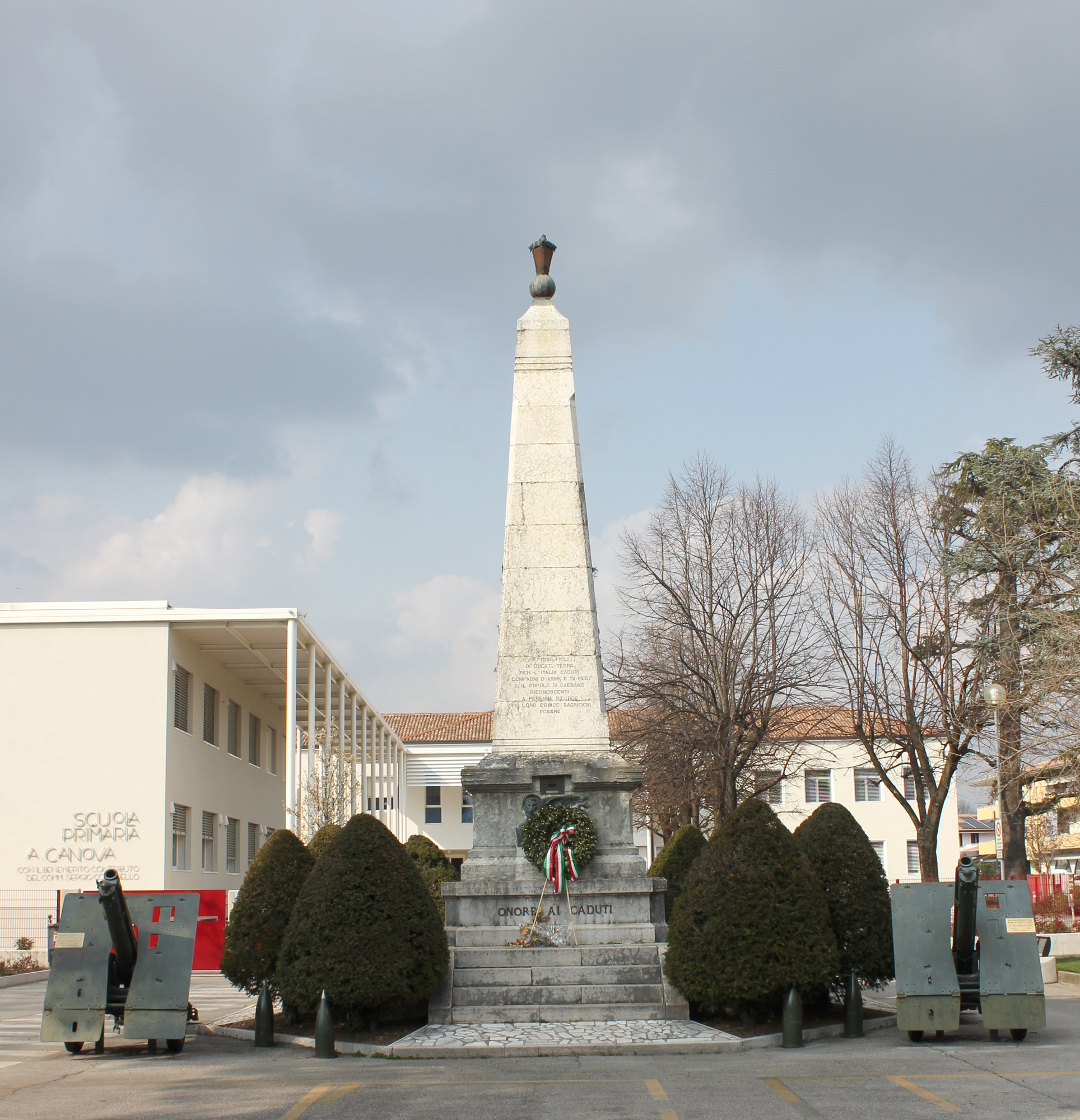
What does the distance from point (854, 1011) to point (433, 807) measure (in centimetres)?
5148

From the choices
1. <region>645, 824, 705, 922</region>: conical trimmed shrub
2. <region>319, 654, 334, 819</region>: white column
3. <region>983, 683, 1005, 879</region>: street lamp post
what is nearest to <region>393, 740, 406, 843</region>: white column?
<region>319, 654, 334, 819</region>: white column

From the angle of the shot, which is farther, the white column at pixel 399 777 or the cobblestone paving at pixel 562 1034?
the white column at pixel 399 777

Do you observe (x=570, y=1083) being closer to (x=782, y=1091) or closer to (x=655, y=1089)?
(x=655, y=1089)

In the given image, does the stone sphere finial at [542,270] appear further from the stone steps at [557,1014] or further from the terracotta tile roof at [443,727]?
the terracotta tile roof at [443,727]

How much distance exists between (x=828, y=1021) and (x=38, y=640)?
2062cm

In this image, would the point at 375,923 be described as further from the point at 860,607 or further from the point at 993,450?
the point at 993,450

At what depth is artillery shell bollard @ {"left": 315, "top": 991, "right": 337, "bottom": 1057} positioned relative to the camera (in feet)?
34.7

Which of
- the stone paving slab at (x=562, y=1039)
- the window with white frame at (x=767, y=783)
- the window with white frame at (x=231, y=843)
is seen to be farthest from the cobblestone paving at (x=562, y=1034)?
the window with white frame at (x=231, y=843)

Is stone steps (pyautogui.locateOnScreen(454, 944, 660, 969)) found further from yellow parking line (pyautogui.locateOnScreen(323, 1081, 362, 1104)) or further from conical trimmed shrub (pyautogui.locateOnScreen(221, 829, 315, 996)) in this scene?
yellow parking line (pyautogui.locateOnScreen(323, 1081, 362, 1104))

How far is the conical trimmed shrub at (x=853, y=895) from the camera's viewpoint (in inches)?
488

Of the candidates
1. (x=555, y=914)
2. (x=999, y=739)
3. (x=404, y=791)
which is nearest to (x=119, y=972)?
(x=555, y=914)

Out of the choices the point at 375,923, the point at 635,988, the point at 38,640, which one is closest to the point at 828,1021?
the point at 635,988

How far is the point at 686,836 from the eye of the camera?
1798 centimetres

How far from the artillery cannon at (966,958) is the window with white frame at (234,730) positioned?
1005 inches
